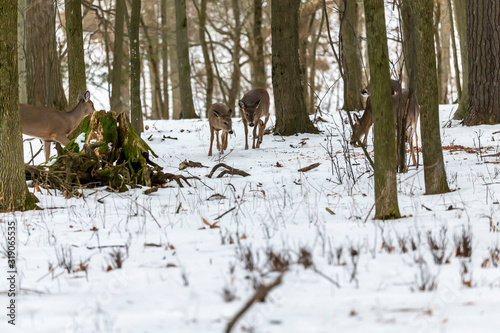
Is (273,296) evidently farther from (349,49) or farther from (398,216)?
(349,49)

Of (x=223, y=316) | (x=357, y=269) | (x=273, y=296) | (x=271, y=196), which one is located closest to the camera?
(x=223, y=316)

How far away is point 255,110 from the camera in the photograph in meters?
13.0

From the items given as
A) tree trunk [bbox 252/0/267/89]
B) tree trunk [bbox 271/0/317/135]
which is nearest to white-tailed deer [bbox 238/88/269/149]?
tree trunk [bbox 271/0/317/135]

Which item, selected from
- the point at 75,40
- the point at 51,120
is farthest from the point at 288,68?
the point at 51,120

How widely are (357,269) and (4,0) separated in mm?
4706

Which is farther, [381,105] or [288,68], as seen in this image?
[288,68]

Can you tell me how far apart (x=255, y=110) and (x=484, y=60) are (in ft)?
16.4

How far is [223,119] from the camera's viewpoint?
486 inches

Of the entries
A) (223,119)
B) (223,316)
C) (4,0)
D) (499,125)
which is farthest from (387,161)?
(499,125)

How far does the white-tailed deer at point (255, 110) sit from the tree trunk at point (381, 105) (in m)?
6.83

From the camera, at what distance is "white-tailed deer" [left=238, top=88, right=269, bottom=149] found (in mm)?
12617

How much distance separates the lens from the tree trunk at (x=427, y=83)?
20.8 ft

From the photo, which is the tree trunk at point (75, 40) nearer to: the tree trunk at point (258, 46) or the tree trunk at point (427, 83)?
the tree trunk at point (427, 83)

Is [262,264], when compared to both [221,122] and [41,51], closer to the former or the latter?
[221,122]
